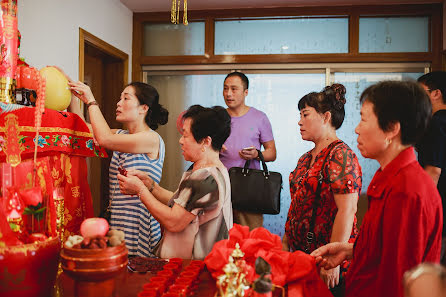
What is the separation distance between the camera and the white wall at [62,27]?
2385 mm

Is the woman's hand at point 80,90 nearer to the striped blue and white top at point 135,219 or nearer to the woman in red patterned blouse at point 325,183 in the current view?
the striped blue and white top at point 135,219

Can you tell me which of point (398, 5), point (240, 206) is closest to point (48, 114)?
point (240, 206)

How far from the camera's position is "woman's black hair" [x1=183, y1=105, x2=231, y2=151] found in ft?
5.18

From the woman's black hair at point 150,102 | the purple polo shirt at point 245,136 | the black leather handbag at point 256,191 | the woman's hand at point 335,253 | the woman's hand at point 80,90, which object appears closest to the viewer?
the woman's hand at point 335,253

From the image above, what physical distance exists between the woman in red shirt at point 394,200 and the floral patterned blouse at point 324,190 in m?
0.45

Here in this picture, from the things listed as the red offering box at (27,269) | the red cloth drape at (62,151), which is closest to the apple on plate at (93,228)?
the red offering box at (27,269)

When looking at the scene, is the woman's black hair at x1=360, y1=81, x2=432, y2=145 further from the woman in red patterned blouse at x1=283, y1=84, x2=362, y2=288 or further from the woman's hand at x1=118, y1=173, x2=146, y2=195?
the woman's hand at x1=118, y1=173, x2=146, y2=195

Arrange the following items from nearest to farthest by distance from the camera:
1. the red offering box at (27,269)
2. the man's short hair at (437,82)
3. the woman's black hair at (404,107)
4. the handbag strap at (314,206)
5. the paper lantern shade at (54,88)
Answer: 1. the red offering box at (27,269)
2. the woman's black hair at (404,107)
3. the paper lantern shade at (54,88)
4. the handbag strap at (314,206)
5. the man's short hair at (437,82)

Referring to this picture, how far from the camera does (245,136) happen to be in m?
3.12

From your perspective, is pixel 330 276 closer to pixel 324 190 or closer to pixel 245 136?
pixel 324 190

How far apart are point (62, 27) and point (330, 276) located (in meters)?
2.39

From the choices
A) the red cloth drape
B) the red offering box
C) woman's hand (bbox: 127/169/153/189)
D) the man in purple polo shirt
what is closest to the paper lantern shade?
the red cloth drape

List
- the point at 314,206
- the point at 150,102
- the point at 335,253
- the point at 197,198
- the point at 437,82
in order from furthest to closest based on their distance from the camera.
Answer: the point at 437,82 < the point at 150,102 < the point at 314,206 < the point at 197,198 < the point at 335,253

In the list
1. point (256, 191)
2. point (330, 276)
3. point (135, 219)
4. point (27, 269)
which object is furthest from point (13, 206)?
point (256, 191)
